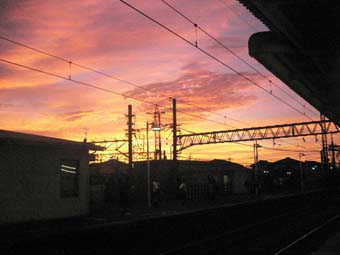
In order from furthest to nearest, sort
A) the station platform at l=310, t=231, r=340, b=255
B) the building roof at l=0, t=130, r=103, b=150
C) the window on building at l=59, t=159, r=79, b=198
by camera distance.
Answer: the window on building at l=59, t=159, r=79, b=198 → the building roof at l=0, t=130, r=103, b=150 → the station platform at l=310, t=231, r=340, b=255

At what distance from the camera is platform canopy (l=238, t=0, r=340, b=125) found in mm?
10586

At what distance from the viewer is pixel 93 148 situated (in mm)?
22094

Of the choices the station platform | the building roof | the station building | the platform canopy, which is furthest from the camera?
the station building

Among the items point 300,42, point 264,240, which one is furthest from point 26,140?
point 300,42

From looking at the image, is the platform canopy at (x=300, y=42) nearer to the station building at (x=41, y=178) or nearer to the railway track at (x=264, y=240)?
the railway track at (x=264, y=240)

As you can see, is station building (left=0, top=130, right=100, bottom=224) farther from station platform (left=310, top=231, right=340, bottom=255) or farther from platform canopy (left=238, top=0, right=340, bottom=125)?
station platform (left=310, top=231, right=340, bottom=255)

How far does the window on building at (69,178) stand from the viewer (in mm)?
20180

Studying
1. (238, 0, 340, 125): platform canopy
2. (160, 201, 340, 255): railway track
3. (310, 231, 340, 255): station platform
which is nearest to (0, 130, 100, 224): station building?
(160, 201, 340, 255): railway track

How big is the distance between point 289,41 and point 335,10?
2.90m

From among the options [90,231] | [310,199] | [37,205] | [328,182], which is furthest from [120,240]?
[328,182]

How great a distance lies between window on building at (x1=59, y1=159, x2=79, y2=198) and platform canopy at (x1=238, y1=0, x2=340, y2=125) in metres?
10.1

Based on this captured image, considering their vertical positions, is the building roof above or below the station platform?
above

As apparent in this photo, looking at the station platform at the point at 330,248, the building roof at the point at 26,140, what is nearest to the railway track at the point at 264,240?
the station platform at the point at 330,248

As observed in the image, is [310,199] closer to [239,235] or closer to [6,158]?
[239,235]
